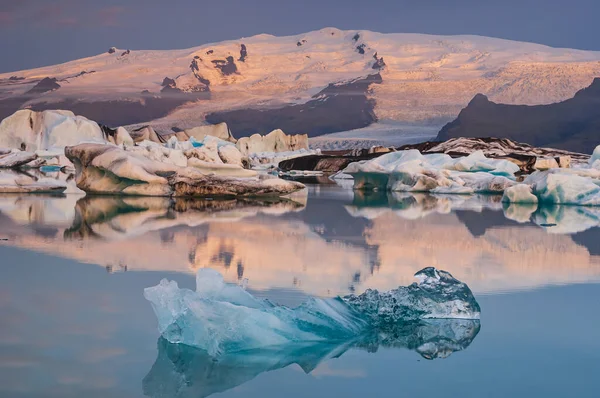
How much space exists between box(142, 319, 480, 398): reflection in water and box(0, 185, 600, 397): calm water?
1 cm

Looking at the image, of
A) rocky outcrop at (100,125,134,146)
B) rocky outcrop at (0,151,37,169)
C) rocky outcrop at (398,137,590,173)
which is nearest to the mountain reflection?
rocky outcrop at (0,151,37,169)

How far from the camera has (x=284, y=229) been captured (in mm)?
7766

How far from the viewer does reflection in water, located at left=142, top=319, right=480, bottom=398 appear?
8.38 ft

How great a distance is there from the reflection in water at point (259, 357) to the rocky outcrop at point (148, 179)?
939cm

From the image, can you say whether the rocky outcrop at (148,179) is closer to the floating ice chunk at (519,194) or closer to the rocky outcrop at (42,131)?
the floating ice chunk at (519,194)

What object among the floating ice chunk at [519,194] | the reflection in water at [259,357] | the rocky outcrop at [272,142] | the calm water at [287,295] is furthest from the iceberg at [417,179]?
the rocky outcrop at [272,142]

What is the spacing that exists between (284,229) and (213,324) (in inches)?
190

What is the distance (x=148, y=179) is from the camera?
12.5m

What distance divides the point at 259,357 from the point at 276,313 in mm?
255

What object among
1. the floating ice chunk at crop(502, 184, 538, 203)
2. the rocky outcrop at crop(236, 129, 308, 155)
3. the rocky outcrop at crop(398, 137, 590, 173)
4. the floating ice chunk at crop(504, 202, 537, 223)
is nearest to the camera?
the floating ice chunk at crop(504, 202, 537, 223)

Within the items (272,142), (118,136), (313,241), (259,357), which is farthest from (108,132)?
(259,357)

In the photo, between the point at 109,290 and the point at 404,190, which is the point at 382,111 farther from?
the point at 109,290

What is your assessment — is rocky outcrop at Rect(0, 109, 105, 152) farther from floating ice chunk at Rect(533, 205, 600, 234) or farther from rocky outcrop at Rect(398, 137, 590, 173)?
floating ice chunk at Rect(533, 205, 600, 234)

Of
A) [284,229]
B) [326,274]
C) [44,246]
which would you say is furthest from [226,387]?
[284,229]
